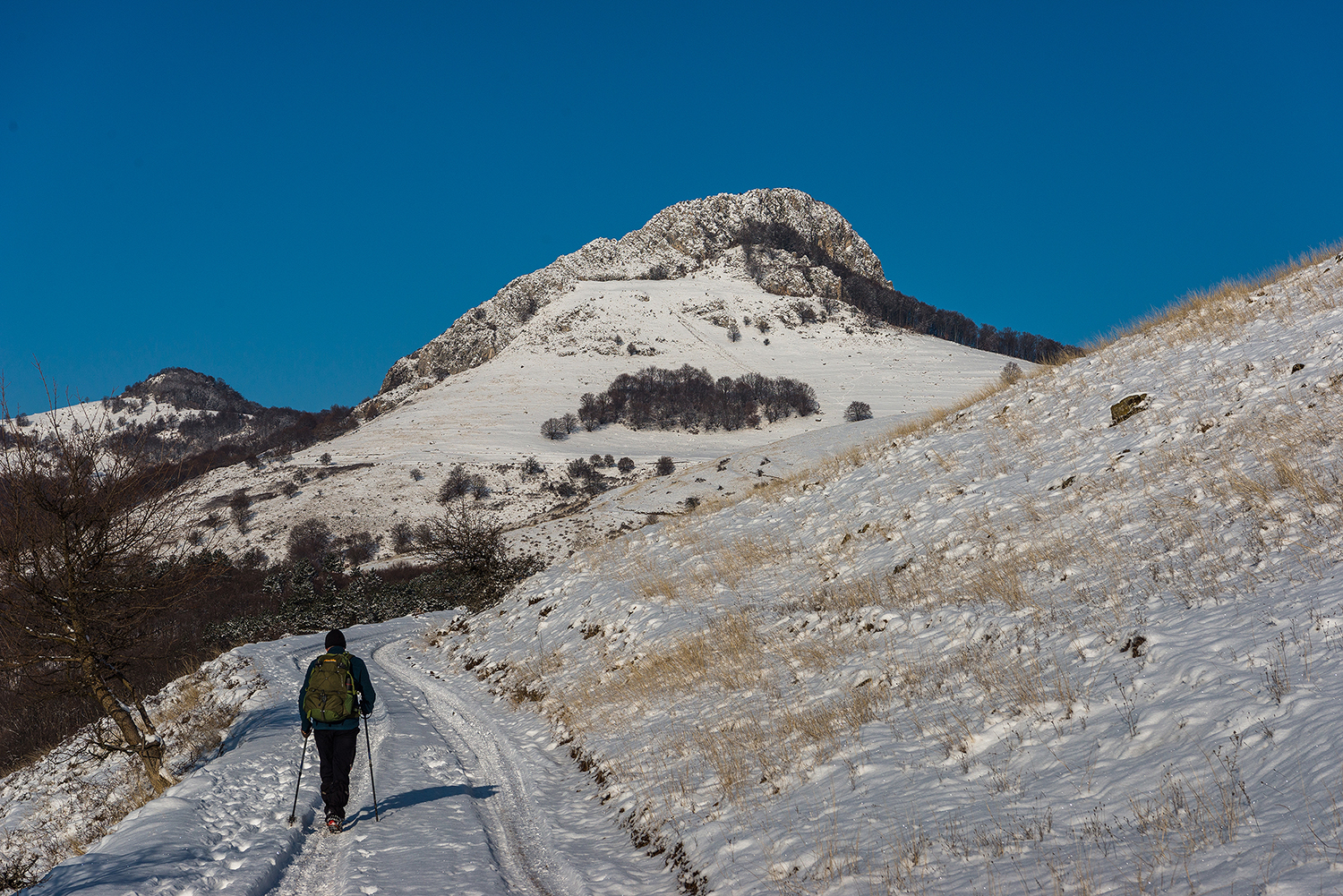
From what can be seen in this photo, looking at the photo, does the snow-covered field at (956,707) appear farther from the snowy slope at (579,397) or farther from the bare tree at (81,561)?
the snowy slope at (579,397)

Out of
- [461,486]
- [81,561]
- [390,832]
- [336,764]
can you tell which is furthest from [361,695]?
[461,486]

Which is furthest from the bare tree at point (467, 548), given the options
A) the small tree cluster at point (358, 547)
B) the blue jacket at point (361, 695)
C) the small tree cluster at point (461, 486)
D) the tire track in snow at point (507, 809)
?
the small tree cluster at point (461, 486)

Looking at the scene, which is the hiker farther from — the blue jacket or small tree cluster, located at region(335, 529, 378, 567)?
small tree cluster, located at region(335, 529, 378, 567)

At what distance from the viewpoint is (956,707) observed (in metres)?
6.85

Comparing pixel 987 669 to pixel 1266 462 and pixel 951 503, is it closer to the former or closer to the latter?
pixel 1266 462

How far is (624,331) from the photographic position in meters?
168

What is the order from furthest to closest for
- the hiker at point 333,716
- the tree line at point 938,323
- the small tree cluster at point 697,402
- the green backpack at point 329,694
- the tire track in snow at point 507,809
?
the tree line at point 938,323 < the small tree cluster at point 697,402 < the green backpack at point 329,694 < the hiker at point 333,716 < the tire track in snow at point 507,809

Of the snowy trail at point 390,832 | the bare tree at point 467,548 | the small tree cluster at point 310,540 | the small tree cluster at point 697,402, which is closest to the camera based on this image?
the snowy trail at point 390,832

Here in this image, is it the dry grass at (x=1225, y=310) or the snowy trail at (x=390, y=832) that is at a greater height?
the dry grass at (x=1225, y=310)

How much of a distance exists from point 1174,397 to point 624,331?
158649 millimetres

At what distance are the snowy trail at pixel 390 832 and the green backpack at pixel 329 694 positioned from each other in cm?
126

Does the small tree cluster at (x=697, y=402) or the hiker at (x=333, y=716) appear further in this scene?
the small tree cluster at (x=697, y=402)

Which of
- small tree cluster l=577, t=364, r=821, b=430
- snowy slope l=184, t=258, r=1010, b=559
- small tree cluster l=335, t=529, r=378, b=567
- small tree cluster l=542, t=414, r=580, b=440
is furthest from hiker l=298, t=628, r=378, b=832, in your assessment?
small tree cluster l=577, t=364, r=821, b=430

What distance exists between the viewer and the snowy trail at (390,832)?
21.0ft
